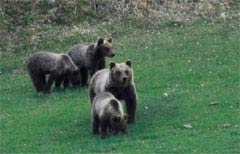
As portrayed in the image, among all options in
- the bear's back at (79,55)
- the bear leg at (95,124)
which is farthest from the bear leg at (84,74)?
the bear leg at (95,124)

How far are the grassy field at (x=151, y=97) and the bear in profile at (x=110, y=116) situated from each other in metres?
0.21

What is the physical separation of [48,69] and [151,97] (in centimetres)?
389

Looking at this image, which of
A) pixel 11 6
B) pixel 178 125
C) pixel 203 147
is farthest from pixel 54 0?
pixel 203 147

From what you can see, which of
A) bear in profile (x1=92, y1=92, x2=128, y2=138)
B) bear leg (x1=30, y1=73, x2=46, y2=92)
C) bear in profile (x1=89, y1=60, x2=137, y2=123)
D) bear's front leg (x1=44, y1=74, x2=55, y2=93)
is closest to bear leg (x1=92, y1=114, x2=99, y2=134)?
bear in profile (x1=92, y1=92, x2=128, y2=138)

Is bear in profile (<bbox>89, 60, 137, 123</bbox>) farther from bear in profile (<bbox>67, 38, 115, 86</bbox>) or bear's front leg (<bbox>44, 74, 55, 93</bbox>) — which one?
bear in profile (<bbox>67, 38, 115, 86</bbox>)

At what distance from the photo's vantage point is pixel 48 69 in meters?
23.6

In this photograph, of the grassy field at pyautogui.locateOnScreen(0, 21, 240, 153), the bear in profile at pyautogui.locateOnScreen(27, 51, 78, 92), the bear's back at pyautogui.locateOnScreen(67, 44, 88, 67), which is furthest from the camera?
the bear's back at pyautogui.locateOnScreen(67, 44, 88, 67)

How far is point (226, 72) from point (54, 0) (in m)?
11.8

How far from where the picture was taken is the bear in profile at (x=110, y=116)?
16875 millimetres

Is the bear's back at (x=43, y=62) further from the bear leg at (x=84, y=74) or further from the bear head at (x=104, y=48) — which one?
the bear head at (x=104, y=48)

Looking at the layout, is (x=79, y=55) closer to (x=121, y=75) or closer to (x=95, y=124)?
(x=121, y=75)

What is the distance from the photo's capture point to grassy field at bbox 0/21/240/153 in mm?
16609

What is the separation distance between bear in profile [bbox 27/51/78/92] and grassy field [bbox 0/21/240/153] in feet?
1.51

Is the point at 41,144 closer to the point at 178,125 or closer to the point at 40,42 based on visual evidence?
the point at 178,125
